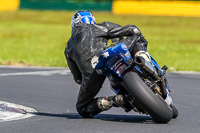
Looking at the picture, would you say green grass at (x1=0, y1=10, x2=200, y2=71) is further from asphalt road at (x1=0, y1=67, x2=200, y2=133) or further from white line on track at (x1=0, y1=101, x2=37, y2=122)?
white line on track at (x1=0, y1=101, x2=37, y2=122)

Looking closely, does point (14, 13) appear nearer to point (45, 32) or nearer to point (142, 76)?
point (45, 32)

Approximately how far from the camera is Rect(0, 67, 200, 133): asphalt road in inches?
241

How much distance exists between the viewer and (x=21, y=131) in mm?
5844

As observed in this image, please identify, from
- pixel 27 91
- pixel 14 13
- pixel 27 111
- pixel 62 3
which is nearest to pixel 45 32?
pixel 14 13

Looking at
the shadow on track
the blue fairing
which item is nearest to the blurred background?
the shadow on track

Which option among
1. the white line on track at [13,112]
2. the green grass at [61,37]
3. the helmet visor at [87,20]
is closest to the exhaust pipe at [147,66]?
the helmet visor at [87,20]

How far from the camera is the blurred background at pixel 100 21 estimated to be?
66.3ft

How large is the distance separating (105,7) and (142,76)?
42240mm

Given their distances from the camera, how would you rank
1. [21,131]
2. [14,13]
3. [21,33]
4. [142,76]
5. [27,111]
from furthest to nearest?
1. [14,13]
2. [21,33]
3. [27,111]
4. [142,76]
5. [21,131]

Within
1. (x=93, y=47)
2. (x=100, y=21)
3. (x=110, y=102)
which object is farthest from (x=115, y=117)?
(x=100, y=21)

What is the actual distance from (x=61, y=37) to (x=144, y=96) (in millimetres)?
23003

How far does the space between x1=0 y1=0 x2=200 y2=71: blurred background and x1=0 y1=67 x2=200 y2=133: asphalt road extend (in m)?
4.64

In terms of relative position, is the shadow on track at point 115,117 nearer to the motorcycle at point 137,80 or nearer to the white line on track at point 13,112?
the white line on track at point 13,112

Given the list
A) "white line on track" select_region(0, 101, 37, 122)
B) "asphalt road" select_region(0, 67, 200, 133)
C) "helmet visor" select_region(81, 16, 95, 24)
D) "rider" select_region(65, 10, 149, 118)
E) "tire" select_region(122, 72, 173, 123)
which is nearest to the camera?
"tire" select_region(122, 72, 173, 123)
